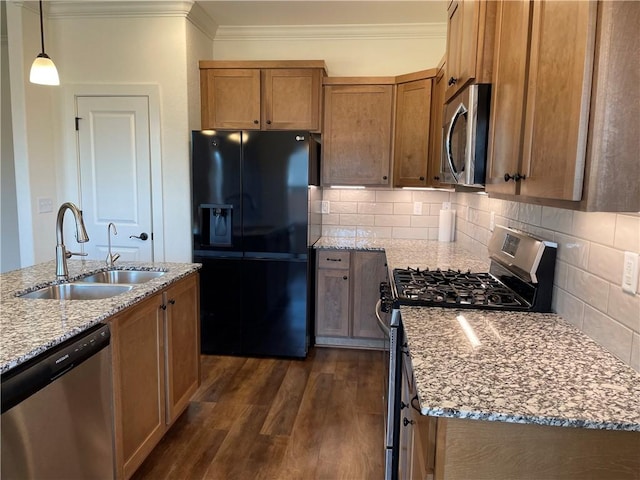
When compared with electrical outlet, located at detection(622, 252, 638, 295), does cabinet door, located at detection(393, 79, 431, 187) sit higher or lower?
higher

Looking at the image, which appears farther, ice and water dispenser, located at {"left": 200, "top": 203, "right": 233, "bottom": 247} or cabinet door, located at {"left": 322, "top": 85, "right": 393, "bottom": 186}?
cabinet door, located at {"left": 322, "top": 85, "right": 393, "bottom": 186}

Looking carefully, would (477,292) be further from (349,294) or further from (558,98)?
(349,294)

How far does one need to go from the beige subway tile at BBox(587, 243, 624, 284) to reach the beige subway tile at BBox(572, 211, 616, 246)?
0.08 feet

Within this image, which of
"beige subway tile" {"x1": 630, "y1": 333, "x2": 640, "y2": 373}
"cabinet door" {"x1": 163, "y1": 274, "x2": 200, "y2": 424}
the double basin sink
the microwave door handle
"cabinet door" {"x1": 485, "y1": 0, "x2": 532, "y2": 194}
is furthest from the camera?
"cabinet door" {"x1": 163, "y1": 274, "x2": 200, "y2": 424}

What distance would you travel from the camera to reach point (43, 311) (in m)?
1.67

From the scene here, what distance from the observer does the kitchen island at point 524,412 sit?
975 millimetres

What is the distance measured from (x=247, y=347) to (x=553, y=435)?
283 cm

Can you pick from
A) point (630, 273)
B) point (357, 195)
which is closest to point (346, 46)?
point (357, 195)

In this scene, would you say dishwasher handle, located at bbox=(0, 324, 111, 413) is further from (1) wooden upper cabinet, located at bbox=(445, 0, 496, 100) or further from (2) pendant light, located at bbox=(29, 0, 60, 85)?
(1) wooden upper cabinet, located at bbox=(445, 0, 496, 100)

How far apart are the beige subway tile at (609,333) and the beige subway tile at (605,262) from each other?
123 millimetres

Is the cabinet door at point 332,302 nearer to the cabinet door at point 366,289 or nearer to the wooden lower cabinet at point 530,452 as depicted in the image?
the cabinet door at point 366,289

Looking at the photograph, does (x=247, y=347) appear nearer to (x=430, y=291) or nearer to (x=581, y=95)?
(x=430, y=291)

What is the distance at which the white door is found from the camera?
3.56m

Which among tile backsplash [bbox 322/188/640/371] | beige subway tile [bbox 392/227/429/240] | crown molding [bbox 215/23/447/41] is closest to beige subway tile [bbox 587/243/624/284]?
tile backsplash [bbox 322/188/640/371]
